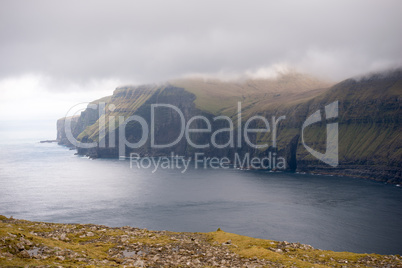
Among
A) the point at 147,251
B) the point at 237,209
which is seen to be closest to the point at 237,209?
the point at 237,209

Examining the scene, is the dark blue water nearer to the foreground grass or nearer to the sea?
the sea

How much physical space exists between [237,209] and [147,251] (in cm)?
10828

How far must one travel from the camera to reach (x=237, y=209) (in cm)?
14275

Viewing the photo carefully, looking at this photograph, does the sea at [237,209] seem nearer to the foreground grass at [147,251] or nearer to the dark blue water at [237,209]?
the dark blue water at [237,209]

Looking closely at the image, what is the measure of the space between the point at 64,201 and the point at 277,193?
11616cm

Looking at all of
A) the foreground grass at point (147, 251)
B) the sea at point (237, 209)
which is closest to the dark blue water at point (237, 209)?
the sea at point (237, 209)

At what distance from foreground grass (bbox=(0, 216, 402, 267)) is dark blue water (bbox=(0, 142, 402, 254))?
200 ft

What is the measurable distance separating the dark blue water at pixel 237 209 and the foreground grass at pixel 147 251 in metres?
61.0

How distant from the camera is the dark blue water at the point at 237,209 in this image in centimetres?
10869

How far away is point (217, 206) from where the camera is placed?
148 m

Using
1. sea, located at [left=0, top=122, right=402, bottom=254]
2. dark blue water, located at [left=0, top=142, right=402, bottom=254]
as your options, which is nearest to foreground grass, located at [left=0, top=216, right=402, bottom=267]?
sea, located at [left=0, top=122, right=402, bottom=254]

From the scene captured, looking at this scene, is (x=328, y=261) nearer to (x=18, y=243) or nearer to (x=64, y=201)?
(x=18, y=243)

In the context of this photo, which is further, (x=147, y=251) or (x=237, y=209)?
(x=237, y=209)

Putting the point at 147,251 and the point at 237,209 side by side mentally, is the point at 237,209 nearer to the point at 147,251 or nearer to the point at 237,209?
the point at 237,209
